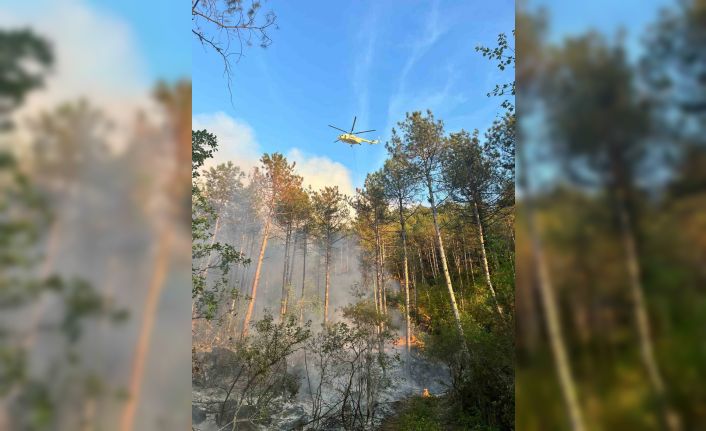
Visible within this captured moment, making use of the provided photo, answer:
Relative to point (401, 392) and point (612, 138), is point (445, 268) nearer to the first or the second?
point (401, 392)

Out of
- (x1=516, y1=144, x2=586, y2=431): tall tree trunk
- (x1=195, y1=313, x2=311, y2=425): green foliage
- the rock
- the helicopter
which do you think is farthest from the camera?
the helicopter

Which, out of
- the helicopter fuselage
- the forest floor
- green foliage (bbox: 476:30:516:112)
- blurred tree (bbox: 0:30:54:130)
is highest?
green foliage (bbox: 476:30:516:112)

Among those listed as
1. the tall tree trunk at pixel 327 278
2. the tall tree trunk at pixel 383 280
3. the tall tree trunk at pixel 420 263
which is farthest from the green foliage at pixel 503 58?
the tall tree trunk at pixel 327 278

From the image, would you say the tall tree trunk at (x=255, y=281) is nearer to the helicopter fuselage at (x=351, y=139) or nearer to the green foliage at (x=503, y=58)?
the helicopter fuselage at (x=351, y=139)

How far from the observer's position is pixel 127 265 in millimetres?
707

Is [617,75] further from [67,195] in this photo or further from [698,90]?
[67,195]

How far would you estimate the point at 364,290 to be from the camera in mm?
4434

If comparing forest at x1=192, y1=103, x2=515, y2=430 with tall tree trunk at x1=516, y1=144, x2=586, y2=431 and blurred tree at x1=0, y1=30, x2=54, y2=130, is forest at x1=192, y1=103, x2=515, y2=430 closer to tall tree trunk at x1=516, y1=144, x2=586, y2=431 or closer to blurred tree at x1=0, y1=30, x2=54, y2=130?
blurred tree at x1=0, y1=30, x2=54, y2=130

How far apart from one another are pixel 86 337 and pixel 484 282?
4.34m

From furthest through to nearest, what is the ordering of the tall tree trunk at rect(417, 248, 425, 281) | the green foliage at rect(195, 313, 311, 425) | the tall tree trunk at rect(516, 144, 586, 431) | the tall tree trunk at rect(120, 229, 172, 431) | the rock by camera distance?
1. the tall tree trunk at rect(417, 248, 425, 281)
2. the green foliage at rect(195, 313, 311, 425)
3. the rock
4. the tall tree trunk at rect(120, 229, 172, 431)
5. the tall tree trunk at rect(516, 144, 586, 431)

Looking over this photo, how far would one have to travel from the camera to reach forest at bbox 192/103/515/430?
3908 mm

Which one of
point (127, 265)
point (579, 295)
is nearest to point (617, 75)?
point (579, 295)

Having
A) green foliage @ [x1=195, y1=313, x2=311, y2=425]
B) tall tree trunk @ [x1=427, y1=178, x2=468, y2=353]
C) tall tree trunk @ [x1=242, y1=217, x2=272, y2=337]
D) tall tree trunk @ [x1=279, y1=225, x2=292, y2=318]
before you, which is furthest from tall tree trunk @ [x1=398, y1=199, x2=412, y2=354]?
tall tree trunk @ [x1=242, y1=217, x2=272, y2=337]

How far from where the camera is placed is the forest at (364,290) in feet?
12.8
